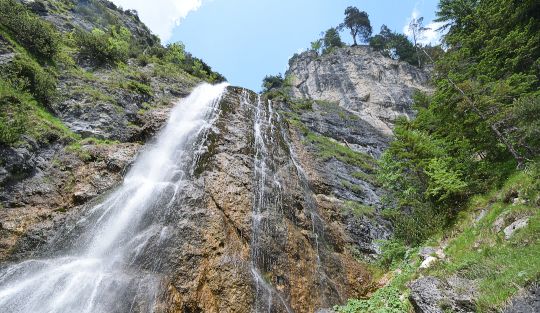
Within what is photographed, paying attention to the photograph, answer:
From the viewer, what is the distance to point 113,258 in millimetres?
10148

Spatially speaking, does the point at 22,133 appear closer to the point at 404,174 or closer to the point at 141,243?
the point at 141,243

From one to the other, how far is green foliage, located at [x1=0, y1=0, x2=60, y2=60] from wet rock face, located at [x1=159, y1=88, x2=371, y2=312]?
10568 mm

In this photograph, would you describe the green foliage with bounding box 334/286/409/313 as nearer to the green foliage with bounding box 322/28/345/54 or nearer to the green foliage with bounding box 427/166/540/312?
the green foliage with bounding box 427/166/540/312

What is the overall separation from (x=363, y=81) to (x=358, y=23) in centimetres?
2016

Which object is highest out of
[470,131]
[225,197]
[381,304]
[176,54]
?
[176,54]

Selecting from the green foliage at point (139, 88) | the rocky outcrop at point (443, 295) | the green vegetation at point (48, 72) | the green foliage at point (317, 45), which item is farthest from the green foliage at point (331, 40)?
the rocky outcrop at point (443, 295)

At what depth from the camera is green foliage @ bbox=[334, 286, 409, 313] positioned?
933 centimetres

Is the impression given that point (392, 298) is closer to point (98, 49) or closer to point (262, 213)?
point (262, 213)

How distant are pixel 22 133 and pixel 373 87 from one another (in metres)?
40.1

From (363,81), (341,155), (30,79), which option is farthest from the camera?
(363,81)

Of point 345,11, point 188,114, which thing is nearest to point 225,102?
point 188,114

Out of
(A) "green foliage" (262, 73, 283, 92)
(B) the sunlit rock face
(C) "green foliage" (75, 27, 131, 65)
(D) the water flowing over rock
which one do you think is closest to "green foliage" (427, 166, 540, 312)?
(D) the water flowing over rock

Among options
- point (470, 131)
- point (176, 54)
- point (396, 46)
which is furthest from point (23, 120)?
point (396, 46)

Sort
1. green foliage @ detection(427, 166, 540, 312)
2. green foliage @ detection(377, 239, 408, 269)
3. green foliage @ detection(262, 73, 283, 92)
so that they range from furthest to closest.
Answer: green foliage @ detection(262, 73, 283, 92) → green foliage @ detection(377, 239, 408, 269) → green foliage @ detection(427, 166, 540, 312)
